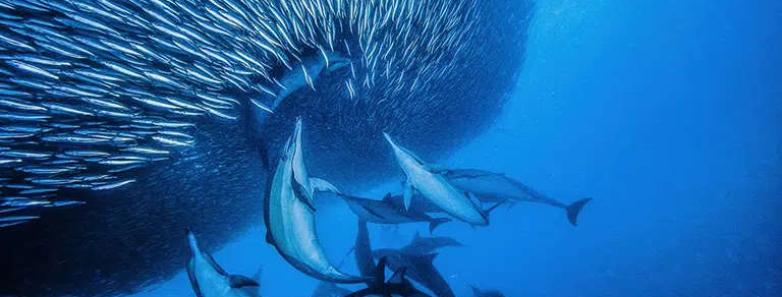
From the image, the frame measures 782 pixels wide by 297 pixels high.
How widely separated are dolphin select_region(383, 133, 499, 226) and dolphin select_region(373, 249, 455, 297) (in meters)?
0.94

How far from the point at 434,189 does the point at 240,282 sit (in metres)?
1.36

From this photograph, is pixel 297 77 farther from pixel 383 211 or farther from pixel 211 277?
A: pixel 211 277

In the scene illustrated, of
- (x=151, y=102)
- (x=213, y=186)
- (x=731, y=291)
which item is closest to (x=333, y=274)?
(x=151, y=102)

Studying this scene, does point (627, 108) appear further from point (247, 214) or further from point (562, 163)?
point (247, 214)

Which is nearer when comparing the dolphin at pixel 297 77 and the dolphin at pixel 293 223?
the dolphin at pixel 293 223

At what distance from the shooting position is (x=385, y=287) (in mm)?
2266

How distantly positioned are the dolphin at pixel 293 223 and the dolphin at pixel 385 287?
610mm

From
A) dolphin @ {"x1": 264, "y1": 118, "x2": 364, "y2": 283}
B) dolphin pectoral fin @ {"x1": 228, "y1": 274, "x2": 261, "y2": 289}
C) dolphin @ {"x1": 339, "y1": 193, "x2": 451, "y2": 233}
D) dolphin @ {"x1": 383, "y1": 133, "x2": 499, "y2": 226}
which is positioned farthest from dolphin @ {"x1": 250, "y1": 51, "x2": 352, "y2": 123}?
dolphin @ {"x1": 264, "y1": 118, "x2": 364, "y2": 283}

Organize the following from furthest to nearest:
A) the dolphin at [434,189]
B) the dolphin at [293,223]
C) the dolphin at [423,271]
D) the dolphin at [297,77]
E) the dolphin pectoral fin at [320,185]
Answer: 1. the dolphin at [297,77]
2. the dolphin at [423,271]
3. the dolphin at [434,189]
4. the dolphin pectoral fin at [320,185]
5. the dolphin at [293,223]

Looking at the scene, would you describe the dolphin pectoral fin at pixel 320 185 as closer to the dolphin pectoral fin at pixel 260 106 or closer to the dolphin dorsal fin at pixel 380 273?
the dolphin dorsal fin at pixel 380 273

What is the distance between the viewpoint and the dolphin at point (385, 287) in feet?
7.38

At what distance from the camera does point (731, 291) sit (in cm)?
1561

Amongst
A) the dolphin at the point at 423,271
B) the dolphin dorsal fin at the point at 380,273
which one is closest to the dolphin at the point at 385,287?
the dolphin dorsal fin at the point at 380,273

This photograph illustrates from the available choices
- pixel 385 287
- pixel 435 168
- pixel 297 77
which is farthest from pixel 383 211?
pixel 297 77
